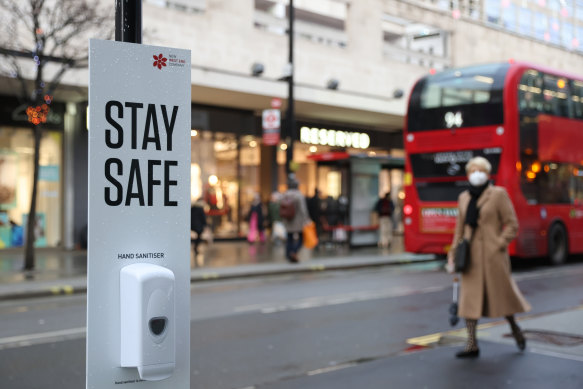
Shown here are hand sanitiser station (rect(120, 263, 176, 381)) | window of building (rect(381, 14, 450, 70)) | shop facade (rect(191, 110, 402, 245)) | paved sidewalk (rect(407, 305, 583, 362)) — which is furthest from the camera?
window of building (rect(381, 14, 450, 70))

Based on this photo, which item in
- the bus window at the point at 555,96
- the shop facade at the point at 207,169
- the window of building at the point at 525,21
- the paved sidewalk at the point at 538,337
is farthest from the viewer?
the window of building at the point at 525,21

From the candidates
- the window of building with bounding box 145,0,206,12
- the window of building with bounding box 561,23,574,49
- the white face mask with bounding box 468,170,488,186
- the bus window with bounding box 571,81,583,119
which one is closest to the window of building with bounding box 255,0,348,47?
the window of building with bounding box 145,0,206,12

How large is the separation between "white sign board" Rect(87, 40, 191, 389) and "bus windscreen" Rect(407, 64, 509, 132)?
1272cm

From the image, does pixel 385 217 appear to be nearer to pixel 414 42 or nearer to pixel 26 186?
pixel 414 42

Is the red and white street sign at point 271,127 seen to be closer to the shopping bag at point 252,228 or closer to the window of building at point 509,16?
the shopping bag at point 252,228

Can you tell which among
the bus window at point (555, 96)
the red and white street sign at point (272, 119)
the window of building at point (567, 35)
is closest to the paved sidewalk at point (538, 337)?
the bus window at point (555, 96)

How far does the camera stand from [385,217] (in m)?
21.8

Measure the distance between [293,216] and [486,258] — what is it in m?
10.1

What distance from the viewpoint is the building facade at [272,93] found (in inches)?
807

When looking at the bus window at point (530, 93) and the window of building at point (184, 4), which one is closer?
the bus window at point (530, 93)

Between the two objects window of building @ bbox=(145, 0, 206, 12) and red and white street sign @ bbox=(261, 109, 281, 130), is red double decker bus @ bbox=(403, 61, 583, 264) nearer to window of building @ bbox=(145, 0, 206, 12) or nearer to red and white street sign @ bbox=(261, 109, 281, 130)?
red and white street sign @ bbox=(261, 109, 281, 130)

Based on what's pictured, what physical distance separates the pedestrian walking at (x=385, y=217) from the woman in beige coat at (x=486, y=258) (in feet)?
48.8

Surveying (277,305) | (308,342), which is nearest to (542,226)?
(277,305)

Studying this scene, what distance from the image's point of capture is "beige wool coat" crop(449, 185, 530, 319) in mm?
6355
